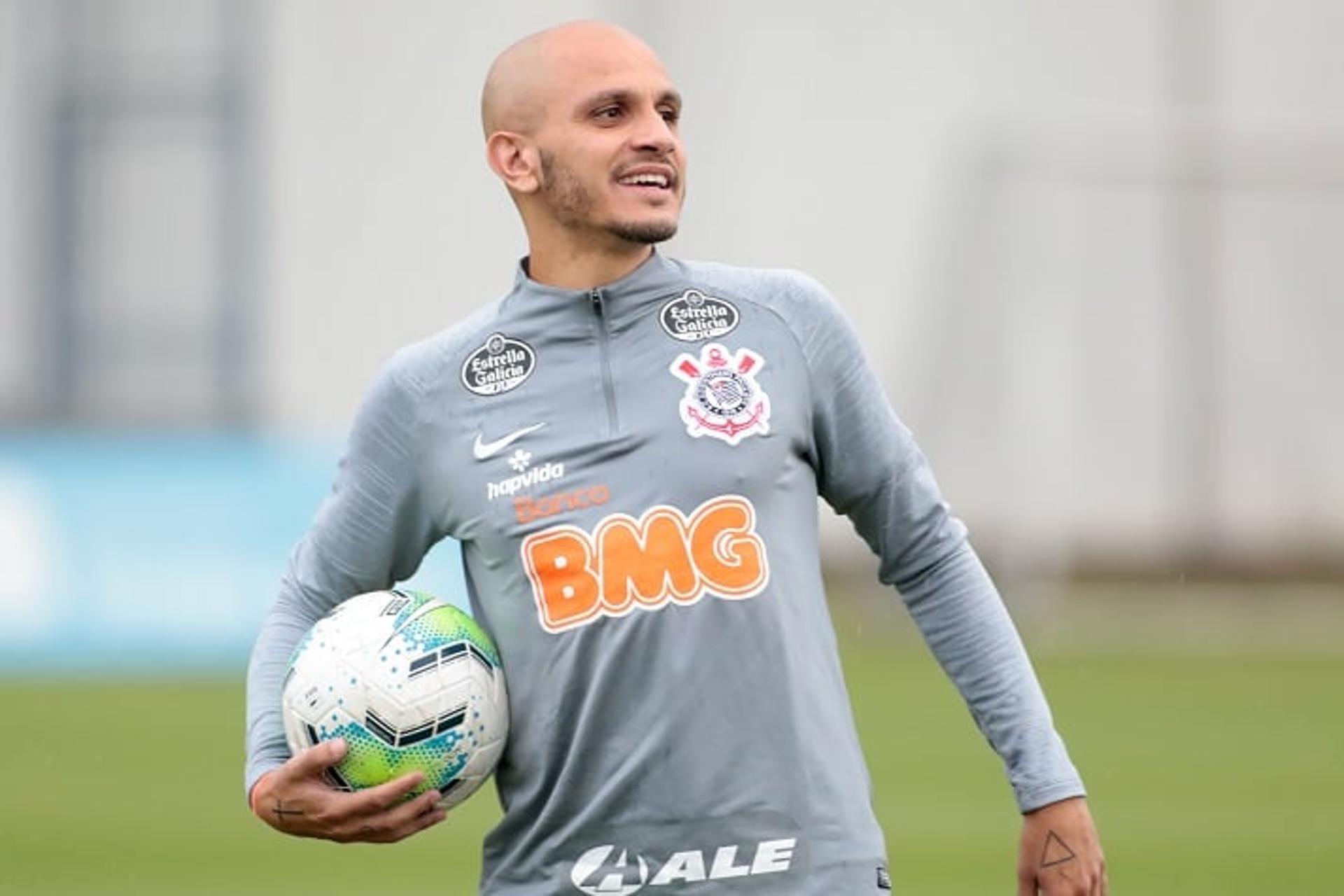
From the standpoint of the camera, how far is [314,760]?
217 inches

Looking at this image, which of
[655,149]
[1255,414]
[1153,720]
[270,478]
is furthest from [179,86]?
[655,149]

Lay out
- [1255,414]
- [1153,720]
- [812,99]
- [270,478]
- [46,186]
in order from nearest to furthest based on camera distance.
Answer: [1153,720] → [270,478] → [1255,414] → [812,99] → [46,186]

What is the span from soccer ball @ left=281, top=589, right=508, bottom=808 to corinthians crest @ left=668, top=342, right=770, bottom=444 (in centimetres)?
61

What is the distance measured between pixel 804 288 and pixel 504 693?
3.21 feet

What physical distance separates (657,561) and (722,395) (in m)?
0.35

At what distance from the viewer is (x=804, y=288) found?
577cm

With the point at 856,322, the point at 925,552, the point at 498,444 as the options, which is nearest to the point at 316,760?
the point at 498,444

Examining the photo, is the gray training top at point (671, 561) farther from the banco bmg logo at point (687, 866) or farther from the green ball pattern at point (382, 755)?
the green ball pattern at point (382, 755)

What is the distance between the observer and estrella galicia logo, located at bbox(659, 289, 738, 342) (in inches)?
225

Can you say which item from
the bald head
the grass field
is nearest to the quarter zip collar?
the bald head

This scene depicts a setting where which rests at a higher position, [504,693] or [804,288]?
[804,288]

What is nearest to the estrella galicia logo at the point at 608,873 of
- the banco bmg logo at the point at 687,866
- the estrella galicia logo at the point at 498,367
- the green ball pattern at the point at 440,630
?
the banco bmg logo at the point at 687,866

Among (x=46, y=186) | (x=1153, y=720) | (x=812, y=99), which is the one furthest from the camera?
(x=46, y=186)

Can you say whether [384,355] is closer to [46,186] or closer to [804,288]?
[46,186]
